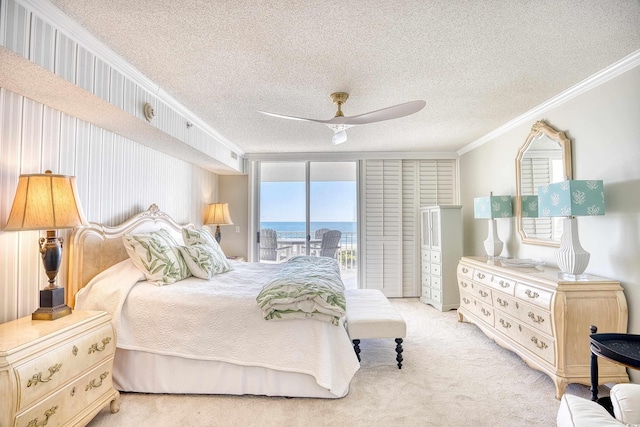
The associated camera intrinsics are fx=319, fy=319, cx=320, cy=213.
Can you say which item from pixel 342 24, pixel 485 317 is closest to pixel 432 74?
pixel 342 24

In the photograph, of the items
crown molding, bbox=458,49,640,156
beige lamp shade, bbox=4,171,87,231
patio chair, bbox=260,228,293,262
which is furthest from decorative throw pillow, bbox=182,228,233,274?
crown molding, bbox=458,49,640,156

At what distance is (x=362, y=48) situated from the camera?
2.13 meters

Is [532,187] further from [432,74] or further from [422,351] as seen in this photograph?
[422,351]

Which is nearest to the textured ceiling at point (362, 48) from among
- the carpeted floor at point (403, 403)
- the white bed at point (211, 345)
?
the white bed at point (211, 345)

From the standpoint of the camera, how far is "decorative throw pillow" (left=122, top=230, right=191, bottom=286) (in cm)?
268

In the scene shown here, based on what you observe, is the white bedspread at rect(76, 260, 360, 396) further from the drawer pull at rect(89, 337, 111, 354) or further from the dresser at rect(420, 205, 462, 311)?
the dresser at rect(420, 205, 462, 311)

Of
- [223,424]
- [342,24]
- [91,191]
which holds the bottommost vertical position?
[223,424]

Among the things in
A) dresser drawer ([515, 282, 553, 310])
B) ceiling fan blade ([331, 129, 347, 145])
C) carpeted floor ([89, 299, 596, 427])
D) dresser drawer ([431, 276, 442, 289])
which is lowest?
carpeted floor ([89, 299, 596, 427])

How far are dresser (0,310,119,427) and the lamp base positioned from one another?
0.04 metres

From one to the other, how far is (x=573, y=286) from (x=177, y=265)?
10.5 feet

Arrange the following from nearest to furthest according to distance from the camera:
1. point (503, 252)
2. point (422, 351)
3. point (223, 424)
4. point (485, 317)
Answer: point (223, 424), point (422, 351), point (485, 317), point (503, 252)

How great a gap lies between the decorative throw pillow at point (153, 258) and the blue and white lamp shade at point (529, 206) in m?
Answer: 3.61

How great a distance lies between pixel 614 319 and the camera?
2.29m

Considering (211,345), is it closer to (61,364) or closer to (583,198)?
(61,364)
